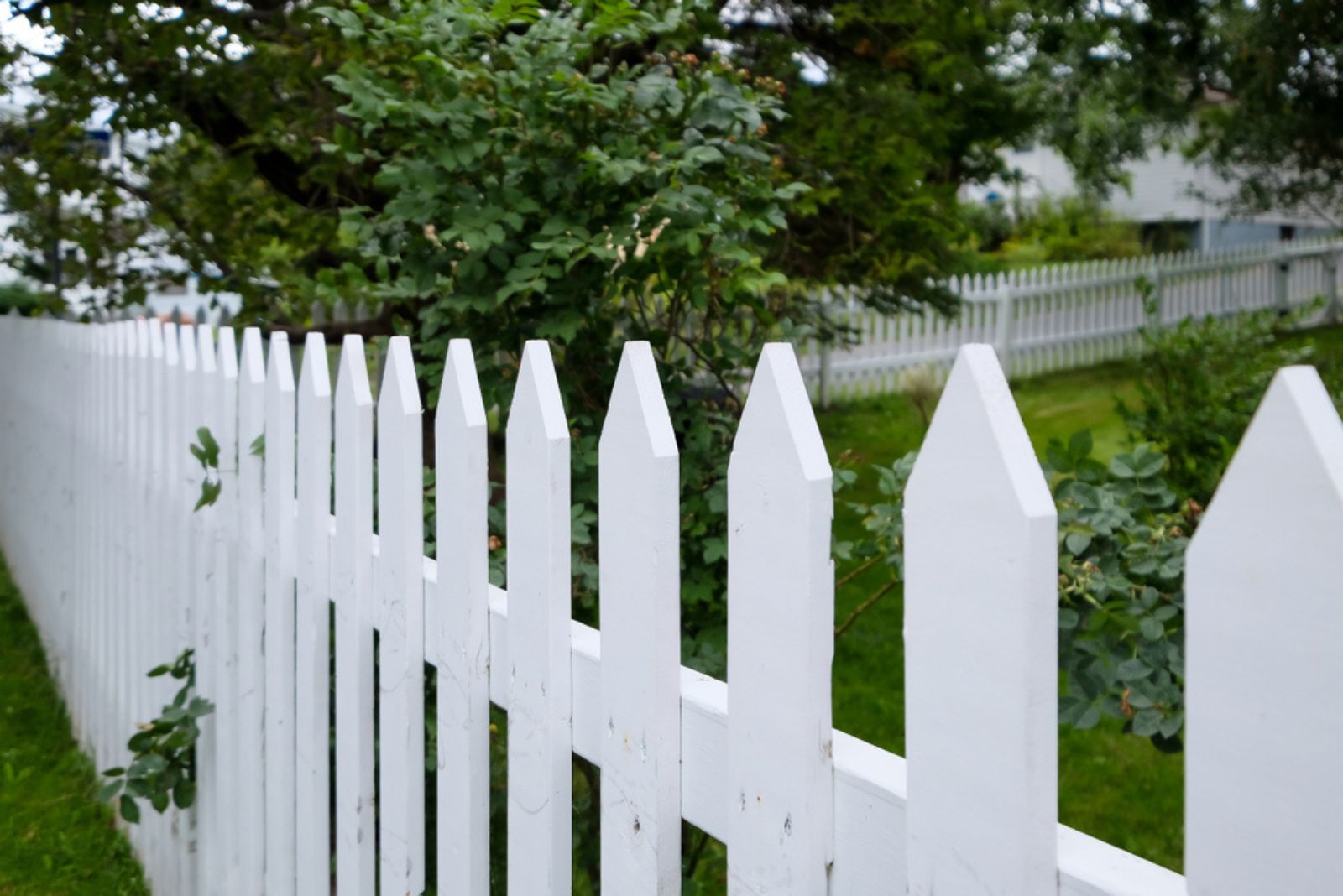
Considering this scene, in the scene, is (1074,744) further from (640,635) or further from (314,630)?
(640,635)

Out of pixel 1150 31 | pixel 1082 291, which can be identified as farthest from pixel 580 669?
pixel 1082 291

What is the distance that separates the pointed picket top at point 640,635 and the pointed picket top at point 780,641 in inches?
4.3

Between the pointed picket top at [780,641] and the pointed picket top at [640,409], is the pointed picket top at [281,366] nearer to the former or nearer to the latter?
the pointed picket top at [640,409]

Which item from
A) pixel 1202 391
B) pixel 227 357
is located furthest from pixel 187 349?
pixel 1202 391

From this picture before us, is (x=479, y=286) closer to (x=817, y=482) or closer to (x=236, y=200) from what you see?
(x=817, y=482)

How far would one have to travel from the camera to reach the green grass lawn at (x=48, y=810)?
11.6ft

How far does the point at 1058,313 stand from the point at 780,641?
580 inches

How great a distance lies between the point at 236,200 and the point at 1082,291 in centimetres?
1161

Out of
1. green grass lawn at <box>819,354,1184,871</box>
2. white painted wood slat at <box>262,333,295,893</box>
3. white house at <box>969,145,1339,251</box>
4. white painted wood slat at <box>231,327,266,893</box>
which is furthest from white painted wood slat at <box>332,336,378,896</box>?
white house at <box>969,145,1339,251</box>

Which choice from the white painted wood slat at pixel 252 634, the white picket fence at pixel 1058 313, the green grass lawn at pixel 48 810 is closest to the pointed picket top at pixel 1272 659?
the white painted wood slat at pixel 252 634

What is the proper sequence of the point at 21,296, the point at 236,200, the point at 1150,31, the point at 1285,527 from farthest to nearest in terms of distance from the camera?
the point at 21,296 → the point at 1150,31 → the point at 236,200 → the point at 1285,527

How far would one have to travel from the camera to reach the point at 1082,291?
15.3 metres

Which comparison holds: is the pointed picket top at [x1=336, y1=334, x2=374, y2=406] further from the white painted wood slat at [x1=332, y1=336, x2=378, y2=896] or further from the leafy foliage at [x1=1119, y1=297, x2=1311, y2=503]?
the leafy foliage at [x1=1119, y1=297, x2=1311, y2=503]

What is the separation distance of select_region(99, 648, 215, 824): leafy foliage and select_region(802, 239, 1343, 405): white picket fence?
9988mm
